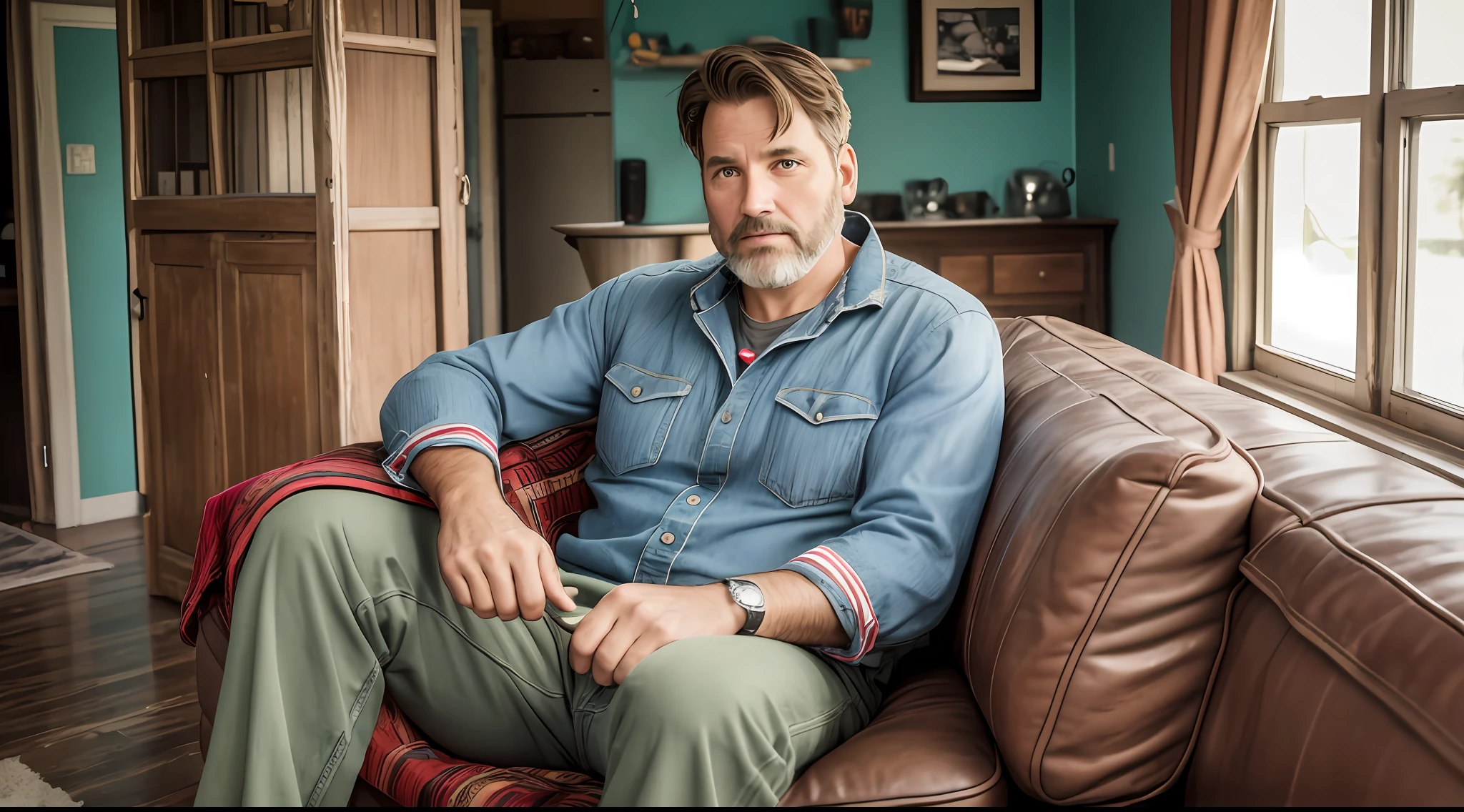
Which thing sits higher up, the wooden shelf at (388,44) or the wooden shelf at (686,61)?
the wooden shelf at (686,61)

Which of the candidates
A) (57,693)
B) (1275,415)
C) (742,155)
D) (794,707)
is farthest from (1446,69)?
(57,693)

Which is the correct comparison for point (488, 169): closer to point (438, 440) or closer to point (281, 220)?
point (281, 220)

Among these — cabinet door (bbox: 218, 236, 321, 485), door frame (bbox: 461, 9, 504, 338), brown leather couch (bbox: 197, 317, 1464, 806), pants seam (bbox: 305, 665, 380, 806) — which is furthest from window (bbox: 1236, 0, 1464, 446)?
door frame (bbox: 461, 9, 504, 338)

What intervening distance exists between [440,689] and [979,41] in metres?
4.17

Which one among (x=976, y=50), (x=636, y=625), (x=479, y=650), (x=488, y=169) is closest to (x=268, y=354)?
(x=479, y=650)

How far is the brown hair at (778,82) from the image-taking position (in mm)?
1580

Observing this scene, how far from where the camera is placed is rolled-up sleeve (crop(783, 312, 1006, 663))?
4.20ft

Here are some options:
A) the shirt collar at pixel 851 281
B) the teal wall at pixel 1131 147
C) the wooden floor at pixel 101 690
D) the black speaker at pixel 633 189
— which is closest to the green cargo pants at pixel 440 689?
the shirt collar at pixel 851 281

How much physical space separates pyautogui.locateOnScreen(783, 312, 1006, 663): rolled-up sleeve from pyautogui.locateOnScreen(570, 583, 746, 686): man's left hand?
124mm

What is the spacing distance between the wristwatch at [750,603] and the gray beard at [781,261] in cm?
55

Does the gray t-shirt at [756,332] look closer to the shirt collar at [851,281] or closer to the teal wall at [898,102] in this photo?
the shirt collar at [851,281]

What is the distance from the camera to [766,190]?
1621 millimetres

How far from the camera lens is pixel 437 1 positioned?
9.84 feet

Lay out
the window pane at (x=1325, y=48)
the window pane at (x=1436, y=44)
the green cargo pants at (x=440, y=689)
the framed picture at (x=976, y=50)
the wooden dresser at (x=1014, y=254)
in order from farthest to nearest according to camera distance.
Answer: the framed picture at (x=976, y=50)
the wooden dresser at (x=1014, y=254)
the window pane at (x=1325, y=48)
the window pane at (x=1436, y=44)
the green cargo pants at (x=440, y=689)
